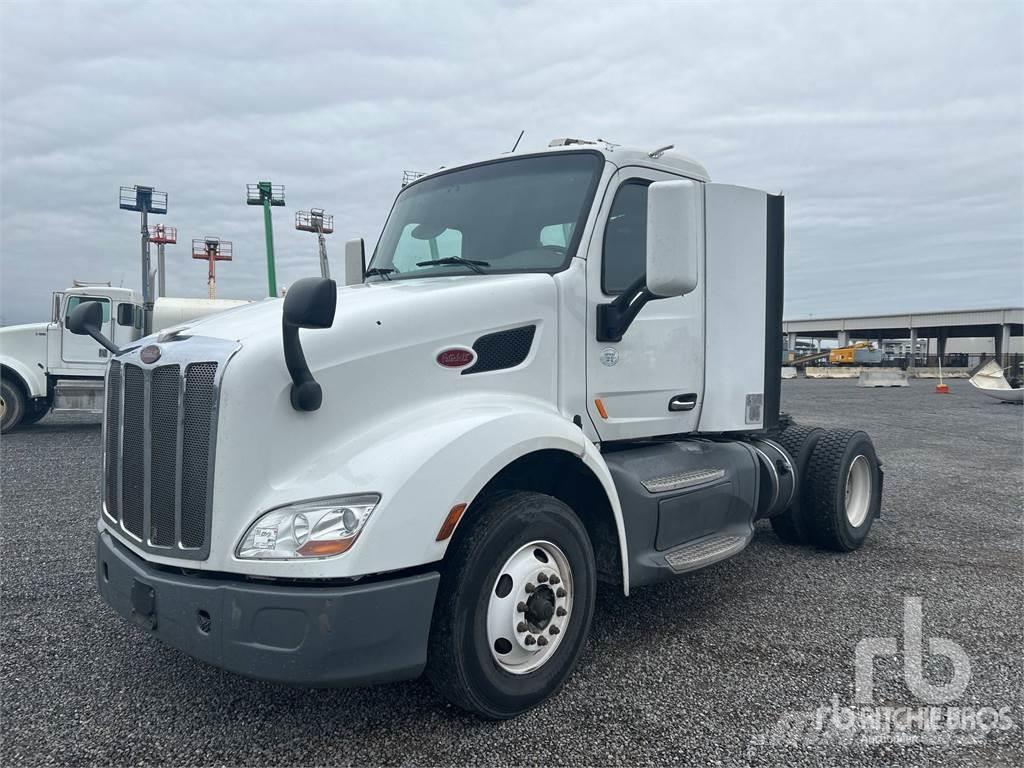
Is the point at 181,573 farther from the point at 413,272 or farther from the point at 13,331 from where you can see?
the point at 13,331

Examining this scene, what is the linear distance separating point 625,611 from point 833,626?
1203 millimetres

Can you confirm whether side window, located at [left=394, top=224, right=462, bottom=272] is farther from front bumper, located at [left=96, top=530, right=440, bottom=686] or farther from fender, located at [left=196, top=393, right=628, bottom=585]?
front bumper, located at [left=96, top=530, right=440, bottom=686]

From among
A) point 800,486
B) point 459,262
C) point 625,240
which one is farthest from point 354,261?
point 800,486

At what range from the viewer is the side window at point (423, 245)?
4303 millimetres

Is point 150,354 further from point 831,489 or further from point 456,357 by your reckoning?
point 831,489

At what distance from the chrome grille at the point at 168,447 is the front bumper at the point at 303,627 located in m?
0.21

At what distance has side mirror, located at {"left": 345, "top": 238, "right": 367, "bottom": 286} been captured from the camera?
16.5ft

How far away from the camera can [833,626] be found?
4324 millimetres

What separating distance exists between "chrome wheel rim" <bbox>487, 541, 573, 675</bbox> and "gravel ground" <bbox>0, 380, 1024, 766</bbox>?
0.89 ft

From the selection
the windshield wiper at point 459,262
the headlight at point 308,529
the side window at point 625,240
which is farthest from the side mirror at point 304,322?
the side window at point 625,240

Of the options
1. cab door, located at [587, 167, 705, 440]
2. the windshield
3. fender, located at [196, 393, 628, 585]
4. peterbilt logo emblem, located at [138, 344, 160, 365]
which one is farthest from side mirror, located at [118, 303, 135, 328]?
cab door, located at [587, 167, 705, 440]

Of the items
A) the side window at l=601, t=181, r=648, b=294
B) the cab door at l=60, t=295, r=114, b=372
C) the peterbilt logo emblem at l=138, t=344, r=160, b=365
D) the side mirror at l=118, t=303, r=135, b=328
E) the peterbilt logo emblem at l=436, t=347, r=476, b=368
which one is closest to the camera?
the peterbilt logo emblem at l=138, t=344, r=160, b=365

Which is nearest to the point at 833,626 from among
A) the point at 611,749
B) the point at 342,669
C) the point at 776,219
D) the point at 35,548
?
the point at 611,749

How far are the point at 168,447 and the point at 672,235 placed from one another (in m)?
2.48
